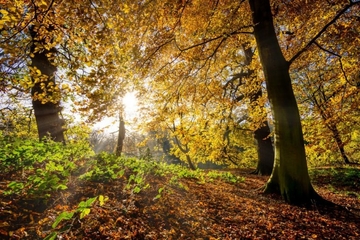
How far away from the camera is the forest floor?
2.75 meters

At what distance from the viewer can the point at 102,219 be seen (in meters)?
3.09

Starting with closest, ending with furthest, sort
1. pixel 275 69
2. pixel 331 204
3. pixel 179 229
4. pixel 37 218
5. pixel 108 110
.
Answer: pixel 37 218 → pixel 179 229 → pixel 331 204 → pixel 275 69 → pixel 108 110

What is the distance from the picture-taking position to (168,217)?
3.74 metres

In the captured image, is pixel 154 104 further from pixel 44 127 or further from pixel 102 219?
pixel 102 219

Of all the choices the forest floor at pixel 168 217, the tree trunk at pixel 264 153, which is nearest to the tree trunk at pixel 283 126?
the forest floor at pixel 168 217

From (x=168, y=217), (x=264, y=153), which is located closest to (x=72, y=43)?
Answer: (x=168, y=217)

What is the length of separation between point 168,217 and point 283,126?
12.4ft

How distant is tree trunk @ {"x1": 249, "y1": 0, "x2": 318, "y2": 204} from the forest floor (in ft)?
1.40

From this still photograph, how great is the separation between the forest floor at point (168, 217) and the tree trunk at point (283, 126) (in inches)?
16.8

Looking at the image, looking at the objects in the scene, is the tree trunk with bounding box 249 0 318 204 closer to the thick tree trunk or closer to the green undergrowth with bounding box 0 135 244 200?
the green undergrowth with bounding box 0 135 244 200

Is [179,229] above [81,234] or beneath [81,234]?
beneath

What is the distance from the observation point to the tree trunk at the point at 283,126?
5461 mm

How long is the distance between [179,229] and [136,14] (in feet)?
17.9

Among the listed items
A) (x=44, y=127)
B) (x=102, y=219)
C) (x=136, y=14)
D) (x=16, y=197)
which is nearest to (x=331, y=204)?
(x=102, y=219)
